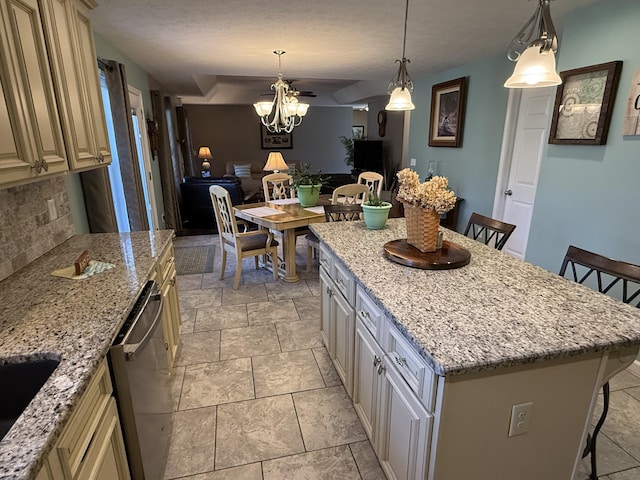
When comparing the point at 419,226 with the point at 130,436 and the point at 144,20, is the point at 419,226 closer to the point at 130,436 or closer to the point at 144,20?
the point at 130,436

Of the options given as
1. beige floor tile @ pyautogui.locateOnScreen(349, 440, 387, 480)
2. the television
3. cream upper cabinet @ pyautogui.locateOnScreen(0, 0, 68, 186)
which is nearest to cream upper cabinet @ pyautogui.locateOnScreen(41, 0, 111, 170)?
cream upper cabinet @ pyautogui.locateOnScreen(0, 0, 68, 186)

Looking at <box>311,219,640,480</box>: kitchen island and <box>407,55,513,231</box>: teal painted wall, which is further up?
<box>407,55,513,231</box>: teal painted wall

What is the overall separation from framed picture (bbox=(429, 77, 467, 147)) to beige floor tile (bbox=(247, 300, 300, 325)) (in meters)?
3.07

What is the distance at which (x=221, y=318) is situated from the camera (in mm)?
3096

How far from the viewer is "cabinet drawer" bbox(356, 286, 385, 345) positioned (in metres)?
1.46

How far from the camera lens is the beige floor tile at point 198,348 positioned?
2527mm

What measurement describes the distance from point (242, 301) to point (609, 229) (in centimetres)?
296

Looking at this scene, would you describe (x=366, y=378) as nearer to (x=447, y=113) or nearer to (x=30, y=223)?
(x=30, y=223)

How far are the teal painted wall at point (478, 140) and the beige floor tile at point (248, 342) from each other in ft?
9.72

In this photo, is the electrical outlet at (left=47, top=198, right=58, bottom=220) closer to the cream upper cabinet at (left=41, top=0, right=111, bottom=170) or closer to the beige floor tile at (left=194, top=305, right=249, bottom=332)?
the cream upper cabinet at (left=41, top=0, right=111, bottom=170)

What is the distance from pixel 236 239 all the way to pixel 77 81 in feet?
6.52

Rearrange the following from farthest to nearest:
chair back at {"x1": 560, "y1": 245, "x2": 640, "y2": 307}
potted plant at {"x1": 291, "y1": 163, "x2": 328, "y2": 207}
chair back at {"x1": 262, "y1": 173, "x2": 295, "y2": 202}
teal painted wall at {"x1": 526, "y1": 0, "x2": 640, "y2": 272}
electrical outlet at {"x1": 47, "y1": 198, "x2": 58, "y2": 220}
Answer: chair back at {"x1": 262, "y1": 173, "x2": 295, "y2": 202}, potted plant at {"x1": 291, "y1": 163, "x2": 328, "y2": 207}, teal painted wall at {"x1": 526, "y1": 0, "x2": 640, "y2": 272}, electrical outlet at {"x1": 47, "y1": 198, "x2": 58, "y2": 220}, chair back at {"x1": 560, "y1": 245, "x2": 640, "y2": 307}

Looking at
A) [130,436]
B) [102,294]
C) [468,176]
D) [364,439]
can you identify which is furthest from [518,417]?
[468,176]

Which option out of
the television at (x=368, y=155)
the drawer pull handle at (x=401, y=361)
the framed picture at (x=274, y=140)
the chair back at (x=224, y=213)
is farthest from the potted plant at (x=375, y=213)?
the framed picture at (x=274, y=140)
